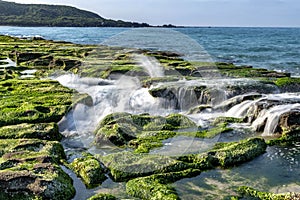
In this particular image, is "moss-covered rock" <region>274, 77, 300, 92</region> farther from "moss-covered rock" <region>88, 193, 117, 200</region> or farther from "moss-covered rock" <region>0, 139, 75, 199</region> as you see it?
"moss-covered rock" <region>88, 193, 117, 200</region>

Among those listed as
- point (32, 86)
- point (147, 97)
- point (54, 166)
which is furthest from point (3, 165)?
point (32, 86)

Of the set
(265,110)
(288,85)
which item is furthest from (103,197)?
(288,85)

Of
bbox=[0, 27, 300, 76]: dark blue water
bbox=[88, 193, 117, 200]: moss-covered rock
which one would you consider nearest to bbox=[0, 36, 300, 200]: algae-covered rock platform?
bbox=[88, 193, 117, 200]: moss-covered rock

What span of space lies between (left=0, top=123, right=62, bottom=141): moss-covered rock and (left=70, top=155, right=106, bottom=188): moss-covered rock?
255 cm

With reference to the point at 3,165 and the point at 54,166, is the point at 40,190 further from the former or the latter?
the point at 3,165

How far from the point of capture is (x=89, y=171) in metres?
9.56

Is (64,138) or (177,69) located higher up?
(177,69)

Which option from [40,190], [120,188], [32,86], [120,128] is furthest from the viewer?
[32,86]

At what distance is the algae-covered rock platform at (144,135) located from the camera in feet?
29.0

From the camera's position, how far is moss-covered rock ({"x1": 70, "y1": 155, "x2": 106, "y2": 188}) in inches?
367

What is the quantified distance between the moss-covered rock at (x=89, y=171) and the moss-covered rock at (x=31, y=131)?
255 centimetres

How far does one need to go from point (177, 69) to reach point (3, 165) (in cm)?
1671

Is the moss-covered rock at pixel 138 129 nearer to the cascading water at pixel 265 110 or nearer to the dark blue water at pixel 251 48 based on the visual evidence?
the cascading water at pixel 265 110

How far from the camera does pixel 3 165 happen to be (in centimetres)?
949
